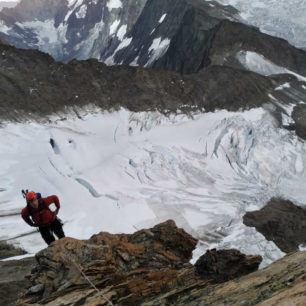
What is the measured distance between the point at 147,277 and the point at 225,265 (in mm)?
2207

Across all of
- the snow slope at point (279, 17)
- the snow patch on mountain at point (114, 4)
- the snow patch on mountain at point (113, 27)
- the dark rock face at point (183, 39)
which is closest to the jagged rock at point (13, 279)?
the dark rock face at point (183, 39)

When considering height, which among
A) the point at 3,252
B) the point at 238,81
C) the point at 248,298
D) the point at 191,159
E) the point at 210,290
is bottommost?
the point at 3,252

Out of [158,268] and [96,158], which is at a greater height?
[158,268]

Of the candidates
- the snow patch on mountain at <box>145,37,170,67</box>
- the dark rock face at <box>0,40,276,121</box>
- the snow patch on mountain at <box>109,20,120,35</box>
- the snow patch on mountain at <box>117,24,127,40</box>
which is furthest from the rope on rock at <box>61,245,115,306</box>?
the snow patch on mountain at <box>109,20,120,35</box>

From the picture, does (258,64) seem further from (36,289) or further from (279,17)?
(36,289)

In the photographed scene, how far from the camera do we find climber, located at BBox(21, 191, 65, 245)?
28.8 ft

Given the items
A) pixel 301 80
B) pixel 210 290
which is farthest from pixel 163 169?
pixel 301 80

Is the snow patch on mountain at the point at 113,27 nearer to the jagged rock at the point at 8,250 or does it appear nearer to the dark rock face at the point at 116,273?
the jagged rock at the point at 8,250

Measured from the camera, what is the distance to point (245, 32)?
55.8 meters

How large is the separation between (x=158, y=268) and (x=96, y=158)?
52.4 ft

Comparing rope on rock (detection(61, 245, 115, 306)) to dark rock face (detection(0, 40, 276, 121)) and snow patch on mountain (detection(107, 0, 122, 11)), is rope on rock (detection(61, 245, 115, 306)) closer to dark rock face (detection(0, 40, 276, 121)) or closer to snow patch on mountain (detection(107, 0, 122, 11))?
dark rock face (detection(0, 40, 276, 121))

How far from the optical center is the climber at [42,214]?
8789 mm

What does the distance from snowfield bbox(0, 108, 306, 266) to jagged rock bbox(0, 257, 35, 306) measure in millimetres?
2773

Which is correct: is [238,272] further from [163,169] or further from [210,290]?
[163,169]
